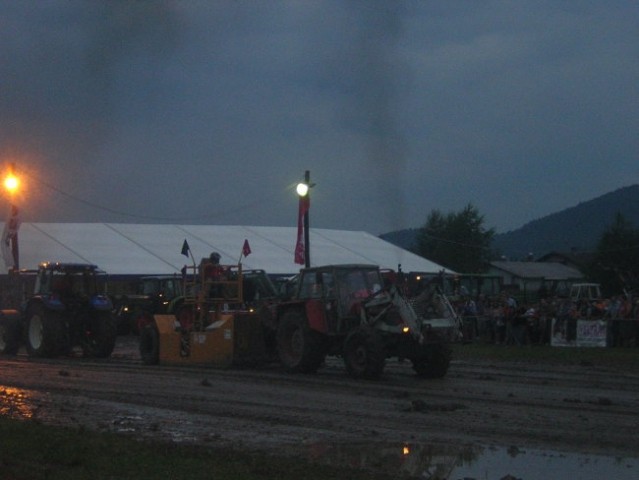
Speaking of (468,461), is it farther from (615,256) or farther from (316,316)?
(615,256)

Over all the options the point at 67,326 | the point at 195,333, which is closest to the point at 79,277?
the point at 67,326

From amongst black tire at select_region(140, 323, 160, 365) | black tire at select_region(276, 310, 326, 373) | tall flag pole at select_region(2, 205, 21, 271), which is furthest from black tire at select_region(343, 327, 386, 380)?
tall flag pole at select_region(2, 205, 21, 271)

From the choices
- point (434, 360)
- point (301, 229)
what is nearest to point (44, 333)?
point (434, 360)

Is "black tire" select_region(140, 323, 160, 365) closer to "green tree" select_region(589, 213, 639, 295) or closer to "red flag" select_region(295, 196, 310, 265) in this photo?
"red flag" select_region(295, 196, 310, 265)

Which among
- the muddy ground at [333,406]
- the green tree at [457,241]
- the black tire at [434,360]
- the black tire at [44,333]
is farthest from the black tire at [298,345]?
the green tree at [457,241]

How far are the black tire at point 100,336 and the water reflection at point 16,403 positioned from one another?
797 centimetres

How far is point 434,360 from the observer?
19.5 m

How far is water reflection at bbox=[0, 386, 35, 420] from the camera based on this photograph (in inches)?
547

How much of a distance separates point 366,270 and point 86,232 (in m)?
32.4

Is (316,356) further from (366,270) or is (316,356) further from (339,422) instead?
(339,422)

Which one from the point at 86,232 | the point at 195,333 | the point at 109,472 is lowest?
the point at 109,472

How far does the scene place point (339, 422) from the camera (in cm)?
1334

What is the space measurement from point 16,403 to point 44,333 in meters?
9.95

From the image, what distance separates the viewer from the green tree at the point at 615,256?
70519 mm
